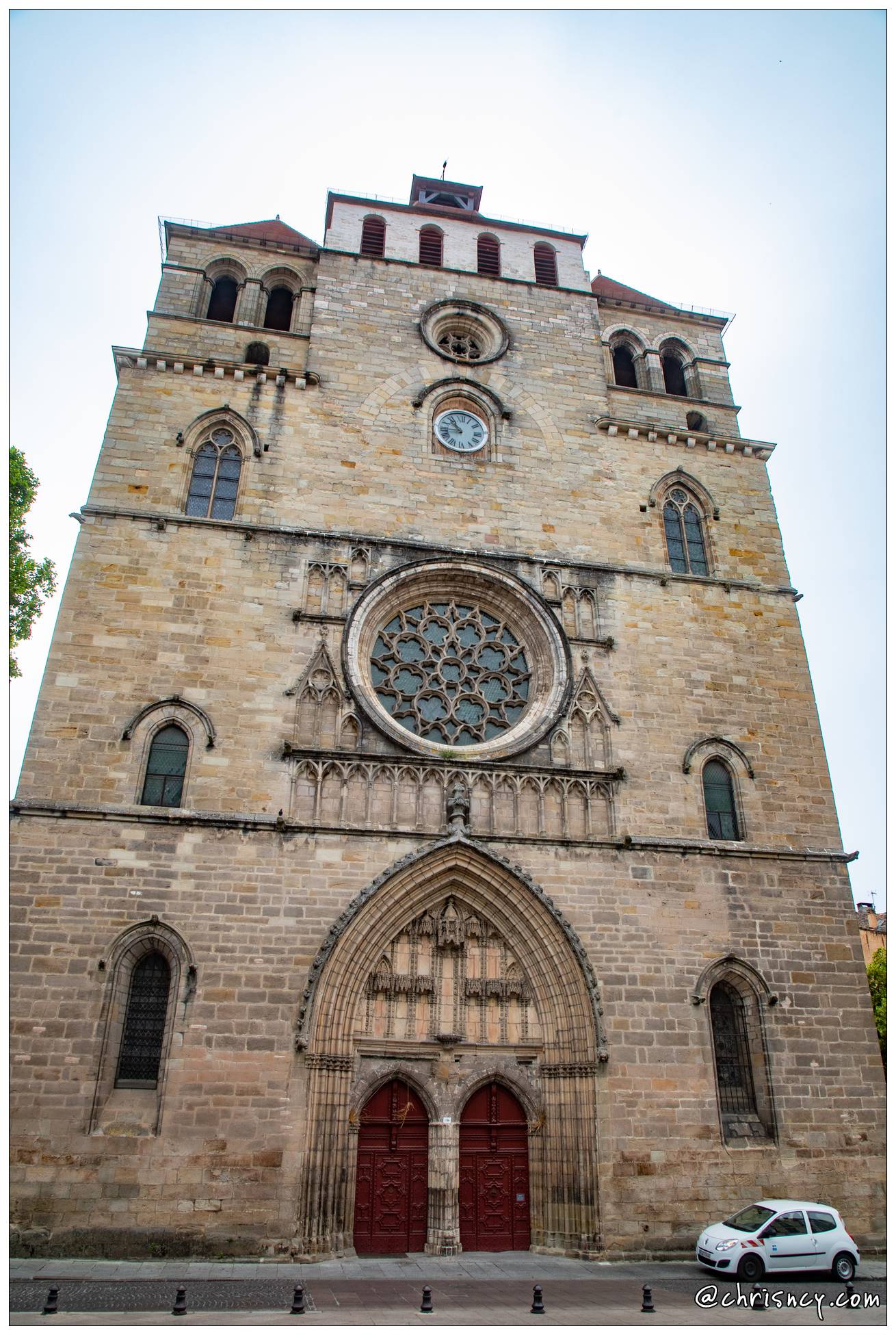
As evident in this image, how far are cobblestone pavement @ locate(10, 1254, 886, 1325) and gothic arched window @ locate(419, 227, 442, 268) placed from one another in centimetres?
1703

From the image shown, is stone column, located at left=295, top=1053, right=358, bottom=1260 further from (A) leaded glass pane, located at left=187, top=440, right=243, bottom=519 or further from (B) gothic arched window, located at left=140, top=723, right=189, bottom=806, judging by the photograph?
(A) leaded glass pane, located at left=187, top=440, right=243, bottom=519

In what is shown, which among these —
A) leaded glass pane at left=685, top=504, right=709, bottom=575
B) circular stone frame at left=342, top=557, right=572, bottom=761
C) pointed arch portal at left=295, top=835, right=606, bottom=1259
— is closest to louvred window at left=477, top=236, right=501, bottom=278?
leaded glass pane at left=685, top=504, right=709, bottom=575

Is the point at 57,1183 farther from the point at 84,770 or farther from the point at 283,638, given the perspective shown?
the point at 283,638

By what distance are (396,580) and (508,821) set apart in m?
4.23

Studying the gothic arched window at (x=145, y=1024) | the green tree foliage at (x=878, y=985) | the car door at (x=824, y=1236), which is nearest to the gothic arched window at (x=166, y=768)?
the gothic arched window at (x=145, y=1024)

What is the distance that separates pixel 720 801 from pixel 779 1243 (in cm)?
579

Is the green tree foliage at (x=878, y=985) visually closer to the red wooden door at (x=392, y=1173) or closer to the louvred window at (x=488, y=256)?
the red wooden door at (x=392, y=1173)

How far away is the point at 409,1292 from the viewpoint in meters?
8.43

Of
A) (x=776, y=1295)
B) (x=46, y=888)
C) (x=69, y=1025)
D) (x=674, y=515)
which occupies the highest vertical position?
(x=674, y=515)

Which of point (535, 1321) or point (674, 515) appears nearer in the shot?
point (535, 1321)

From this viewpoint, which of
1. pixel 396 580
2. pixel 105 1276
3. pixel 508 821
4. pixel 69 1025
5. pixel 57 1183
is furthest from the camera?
pixel 396 580

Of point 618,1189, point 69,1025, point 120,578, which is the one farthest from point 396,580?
point 618,1189

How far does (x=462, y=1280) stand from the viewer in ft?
30.0

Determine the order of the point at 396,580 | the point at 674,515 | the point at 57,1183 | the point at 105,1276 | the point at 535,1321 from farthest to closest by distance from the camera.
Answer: the point at 674,515 < the point at 396,580 < the point at 57,1183 < the point at 105,1276 < the point at 535,1321
